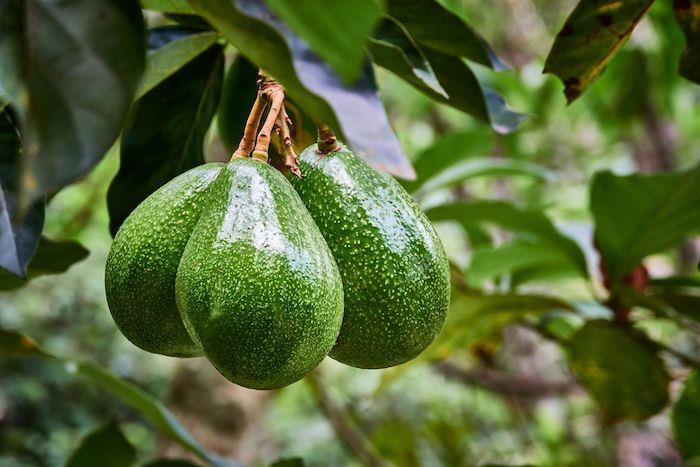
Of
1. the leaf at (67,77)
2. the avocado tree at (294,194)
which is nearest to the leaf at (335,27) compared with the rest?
the avocado tree at (294,194)

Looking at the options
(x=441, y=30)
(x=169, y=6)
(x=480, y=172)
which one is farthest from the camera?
(x=480, y=172)

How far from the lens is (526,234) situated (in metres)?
1.44

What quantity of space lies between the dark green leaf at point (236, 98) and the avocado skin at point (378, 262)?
0.28m

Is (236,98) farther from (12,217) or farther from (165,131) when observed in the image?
(12,217)

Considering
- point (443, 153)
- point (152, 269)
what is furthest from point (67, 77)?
point (443, 153)

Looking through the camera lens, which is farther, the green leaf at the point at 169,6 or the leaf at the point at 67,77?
the green leaf at the point at 169,6

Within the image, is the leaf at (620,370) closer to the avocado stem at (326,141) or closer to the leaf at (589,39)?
the leaf at (589,39)

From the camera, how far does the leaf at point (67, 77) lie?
0.43m

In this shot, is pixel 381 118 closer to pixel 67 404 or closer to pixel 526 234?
pixel 526 234

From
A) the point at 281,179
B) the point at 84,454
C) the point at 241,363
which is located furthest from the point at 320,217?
the point at 84,454

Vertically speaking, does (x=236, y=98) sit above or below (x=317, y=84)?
below

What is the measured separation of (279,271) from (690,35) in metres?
0.50

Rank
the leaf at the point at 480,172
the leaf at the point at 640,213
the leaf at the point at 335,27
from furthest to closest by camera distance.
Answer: the leaf at the point at 480,172 → the leaf at the point at 640,213 → the leaf at the point at 335,27

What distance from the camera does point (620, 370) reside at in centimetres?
137
